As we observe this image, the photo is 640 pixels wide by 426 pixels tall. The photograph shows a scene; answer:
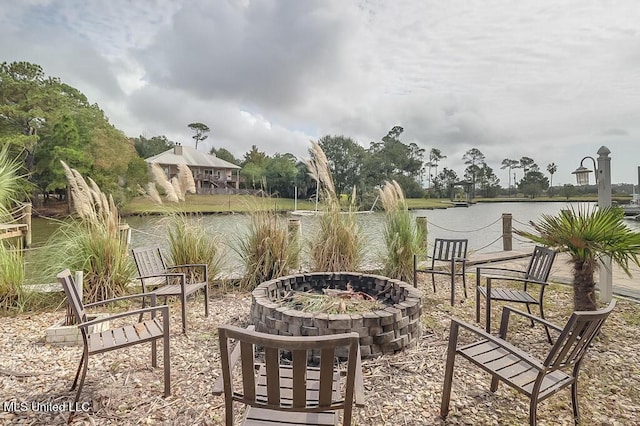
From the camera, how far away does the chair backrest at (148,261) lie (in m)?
3.42

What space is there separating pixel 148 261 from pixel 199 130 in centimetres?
5578

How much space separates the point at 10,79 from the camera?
1858cm

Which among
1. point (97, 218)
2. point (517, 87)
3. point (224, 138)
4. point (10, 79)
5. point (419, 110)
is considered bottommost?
point (97, 218)

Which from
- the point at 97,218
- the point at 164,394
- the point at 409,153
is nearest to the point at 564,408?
the point at 164,394

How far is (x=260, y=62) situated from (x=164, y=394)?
8.48 metres

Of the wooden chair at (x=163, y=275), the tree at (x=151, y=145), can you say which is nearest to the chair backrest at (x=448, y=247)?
the wooden chair at (x=163, y=275)

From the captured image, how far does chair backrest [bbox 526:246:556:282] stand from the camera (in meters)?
3.08

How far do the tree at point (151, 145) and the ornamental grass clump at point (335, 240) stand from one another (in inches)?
1567

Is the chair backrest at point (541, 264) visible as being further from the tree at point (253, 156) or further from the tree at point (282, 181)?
the tree at point (253, 156)

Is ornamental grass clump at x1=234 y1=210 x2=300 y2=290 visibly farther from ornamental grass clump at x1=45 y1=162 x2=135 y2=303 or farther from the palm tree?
the palm tree

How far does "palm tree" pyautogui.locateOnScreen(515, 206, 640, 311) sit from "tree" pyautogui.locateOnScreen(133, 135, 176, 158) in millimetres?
42219

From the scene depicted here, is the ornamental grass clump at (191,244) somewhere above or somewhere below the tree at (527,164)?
below

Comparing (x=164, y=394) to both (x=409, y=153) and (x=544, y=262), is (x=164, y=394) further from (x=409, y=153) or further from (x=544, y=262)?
(x=409, y=153)

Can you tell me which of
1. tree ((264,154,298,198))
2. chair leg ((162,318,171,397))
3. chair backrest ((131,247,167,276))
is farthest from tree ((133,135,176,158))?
chair leg ((162,318,171,397))
